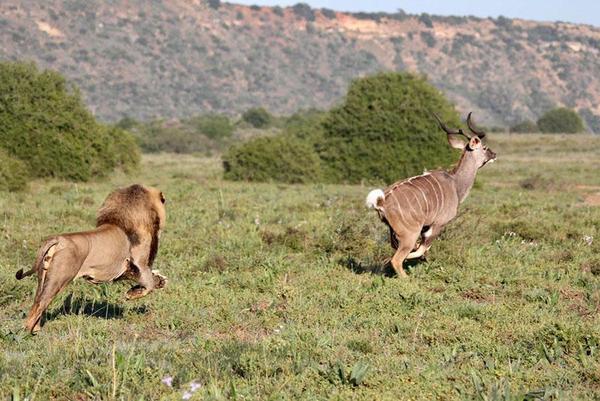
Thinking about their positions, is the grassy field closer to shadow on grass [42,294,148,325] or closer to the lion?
shadow on grass [42,294,148,325]

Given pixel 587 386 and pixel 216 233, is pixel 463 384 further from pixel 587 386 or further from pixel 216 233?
pixel 216 233

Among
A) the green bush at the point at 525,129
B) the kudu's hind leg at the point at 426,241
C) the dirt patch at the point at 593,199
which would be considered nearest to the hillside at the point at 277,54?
the green bush at the point at 525,129

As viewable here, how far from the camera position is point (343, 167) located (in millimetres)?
32750

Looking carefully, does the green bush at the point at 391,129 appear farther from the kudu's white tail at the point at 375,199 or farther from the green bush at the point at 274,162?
the kudu's white tail at the point at 375,199

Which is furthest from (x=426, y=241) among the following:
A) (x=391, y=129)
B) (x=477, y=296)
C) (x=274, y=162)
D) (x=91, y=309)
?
(x=274, y=162)

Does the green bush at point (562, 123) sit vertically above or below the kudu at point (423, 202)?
below

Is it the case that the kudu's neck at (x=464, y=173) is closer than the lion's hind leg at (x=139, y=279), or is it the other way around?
the lion's hind leg at (x=139, y=279)

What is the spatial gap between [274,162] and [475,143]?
70.7 ft

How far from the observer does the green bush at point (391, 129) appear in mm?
31297

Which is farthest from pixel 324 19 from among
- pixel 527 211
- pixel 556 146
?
pixel 527 211

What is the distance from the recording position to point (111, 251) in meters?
6.98

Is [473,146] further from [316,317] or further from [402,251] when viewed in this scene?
[316,317]

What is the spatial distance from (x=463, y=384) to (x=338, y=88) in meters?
117

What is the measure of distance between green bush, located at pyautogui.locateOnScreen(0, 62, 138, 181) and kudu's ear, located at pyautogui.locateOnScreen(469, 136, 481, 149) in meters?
19.8
